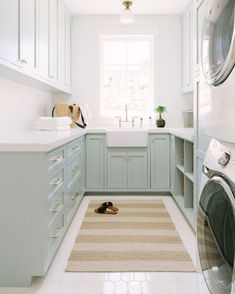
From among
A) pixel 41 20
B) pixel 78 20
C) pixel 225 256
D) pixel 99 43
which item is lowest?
pixel 225 256

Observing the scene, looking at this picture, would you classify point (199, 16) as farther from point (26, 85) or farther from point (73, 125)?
point (73, 125)

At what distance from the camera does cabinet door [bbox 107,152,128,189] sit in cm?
420

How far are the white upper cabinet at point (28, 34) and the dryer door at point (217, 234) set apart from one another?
1675 mm

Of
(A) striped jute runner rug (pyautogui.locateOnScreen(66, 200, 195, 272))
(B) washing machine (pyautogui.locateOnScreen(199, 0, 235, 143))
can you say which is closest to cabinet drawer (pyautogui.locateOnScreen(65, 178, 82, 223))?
(A) striped jute runner rug (pyautogui.locateOnScreen(66, 200, 195, 272))

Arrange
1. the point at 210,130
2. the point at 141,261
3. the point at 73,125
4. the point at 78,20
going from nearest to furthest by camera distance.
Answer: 1. the point at 210,130
2. the point at 141,261
3. the point at 73,125
4. the point at 78,20

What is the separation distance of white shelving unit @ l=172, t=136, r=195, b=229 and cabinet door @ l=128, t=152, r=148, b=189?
39 centimetres

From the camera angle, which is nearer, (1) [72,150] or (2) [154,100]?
(1) [72,150]

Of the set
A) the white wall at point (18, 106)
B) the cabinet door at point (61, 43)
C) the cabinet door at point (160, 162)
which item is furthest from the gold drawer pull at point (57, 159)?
the cabinet door at point (160, 162)

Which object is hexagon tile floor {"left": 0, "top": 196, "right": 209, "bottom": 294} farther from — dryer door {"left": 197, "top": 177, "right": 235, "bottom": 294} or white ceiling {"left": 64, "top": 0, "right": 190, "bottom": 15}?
white ceiling {"left": 64, "top": 0, "right": 190, "bottom": 15}

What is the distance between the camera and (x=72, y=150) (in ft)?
10.0

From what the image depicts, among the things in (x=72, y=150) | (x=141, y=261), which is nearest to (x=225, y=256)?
(x=141, y=261)

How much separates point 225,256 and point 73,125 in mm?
3096

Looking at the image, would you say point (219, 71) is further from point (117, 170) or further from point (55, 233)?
point (117, 170)

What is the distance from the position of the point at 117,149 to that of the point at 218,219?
9.40 feet
